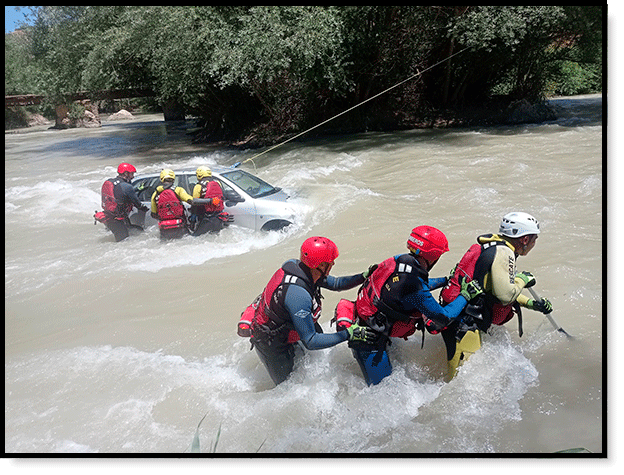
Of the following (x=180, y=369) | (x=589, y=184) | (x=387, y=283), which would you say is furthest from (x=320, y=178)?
(x=387, y=283)

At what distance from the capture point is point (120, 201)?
8445 mm

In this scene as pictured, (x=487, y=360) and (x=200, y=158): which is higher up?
(x=200, y=158)

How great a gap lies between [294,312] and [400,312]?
78cm

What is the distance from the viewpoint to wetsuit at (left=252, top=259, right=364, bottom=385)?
142 inches

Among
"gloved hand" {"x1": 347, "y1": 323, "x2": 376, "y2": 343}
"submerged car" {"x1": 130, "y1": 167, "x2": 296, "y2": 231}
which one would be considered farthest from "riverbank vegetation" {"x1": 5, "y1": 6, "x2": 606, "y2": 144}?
"gloved hand" {"x1": 347, "y1": 323, "x2": 376, "y2": 343}

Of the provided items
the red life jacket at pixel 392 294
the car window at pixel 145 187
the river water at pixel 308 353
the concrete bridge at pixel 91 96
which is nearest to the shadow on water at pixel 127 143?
the concrete bridge at pixel 91 96

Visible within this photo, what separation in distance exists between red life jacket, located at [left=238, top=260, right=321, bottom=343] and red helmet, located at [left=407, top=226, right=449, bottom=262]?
2.55 ft

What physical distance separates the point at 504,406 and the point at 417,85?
18.2 metres

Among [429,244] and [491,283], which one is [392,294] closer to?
[429,244]

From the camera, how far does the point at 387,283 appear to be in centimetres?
375

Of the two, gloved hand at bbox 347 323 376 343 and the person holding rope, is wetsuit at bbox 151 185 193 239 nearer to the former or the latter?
gloved hand at bbox 347 323 376 343

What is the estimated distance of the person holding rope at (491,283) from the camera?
3.79 meters

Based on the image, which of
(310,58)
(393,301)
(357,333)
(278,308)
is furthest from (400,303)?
(310,58)
